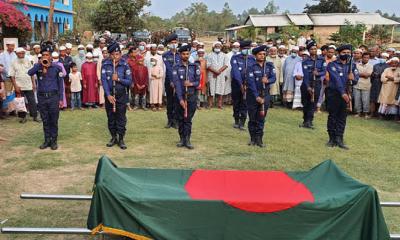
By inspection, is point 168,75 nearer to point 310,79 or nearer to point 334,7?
point 310,79

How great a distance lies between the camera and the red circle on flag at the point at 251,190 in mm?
3564

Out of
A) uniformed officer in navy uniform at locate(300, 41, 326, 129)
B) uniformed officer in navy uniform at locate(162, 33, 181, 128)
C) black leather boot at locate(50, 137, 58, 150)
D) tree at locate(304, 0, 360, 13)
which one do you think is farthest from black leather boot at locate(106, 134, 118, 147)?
tree at locate(304, 0, 360, 13)

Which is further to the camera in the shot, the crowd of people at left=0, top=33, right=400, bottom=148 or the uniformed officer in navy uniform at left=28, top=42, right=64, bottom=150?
the crowd of people at left=0, top=33, right=400, bottom=148

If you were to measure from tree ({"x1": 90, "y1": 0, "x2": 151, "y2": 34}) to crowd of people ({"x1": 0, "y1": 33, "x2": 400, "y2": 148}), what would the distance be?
76.8ft

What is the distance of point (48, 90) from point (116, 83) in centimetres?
111

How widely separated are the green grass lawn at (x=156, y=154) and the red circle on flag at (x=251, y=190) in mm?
1451

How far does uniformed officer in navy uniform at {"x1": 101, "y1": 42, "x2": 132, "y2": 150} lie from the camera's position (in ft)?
23.7

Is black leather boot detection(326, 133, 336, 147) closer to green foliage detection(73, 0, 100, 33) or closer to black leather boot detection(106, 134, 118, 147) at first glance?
black leather boot detection(106, 134, 118, 147)

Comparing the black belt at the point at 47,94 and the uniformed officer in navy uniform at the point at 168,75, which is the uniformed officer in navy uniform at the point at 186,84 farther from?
the black belt at the point at 47,94

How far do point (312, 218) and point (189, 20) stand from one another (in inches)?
2528

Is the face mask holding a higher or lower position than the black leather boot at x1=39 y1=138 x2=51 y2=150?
higher

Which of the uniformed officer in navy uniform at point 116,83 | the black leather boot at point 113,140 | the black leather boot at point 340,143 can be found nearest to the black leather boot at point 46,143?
the black leather boot at point 113,140

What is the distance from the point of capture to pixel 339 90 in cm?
762

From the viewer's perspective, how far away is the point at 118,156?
711 cm
